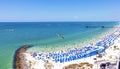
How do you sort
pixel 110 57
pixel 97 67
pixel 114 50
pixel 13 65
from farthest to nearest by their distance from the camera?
pixel 114 50 → pixel 110 57 → pixel 13 65 → pixel 97 67

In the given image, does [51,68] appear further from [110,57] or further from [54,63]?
[110,57]

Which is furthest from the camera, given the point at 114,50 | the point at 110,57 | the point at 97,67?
the point at 114,50

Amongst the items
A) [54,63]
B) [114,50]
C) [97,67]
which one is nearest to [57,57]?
[54,63]

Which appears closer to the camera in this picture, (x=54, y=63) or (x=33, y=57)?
(x=54, y=63)

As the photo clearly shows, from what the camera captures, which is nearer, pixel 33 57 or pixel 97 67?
pixel 97 67

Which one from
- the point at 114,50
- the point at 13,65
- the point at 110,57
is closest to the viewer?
the point at 13,65

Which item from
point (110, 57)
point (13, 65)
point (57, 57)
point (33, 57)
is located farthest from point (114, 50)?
point (13, 65)

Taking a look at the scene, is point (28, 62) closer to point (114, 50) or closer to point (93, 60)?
point (93, 60)

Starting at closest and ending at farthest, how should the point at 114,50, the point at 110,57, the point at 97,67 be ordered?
1. the point at 97,67
2. the point at 110,57
3. the point at 114,50
